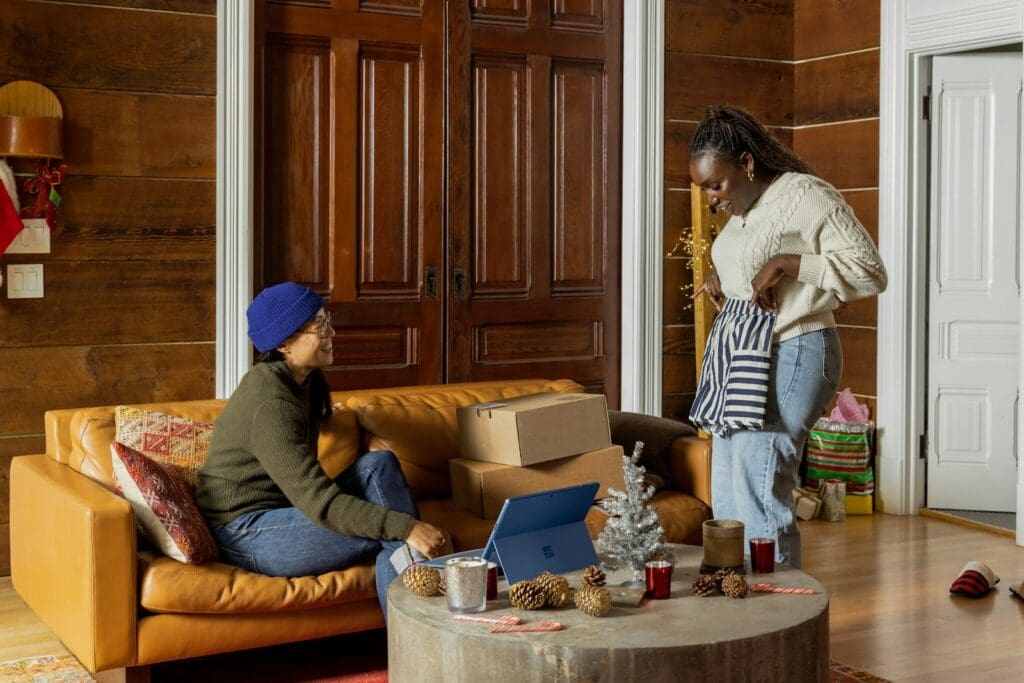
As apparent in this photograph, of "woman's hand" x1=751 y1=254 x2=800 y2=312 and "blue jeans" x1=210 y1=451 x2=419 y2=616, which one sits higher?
"woman's hand" x1=751 y1=254 x2=800 y2=312

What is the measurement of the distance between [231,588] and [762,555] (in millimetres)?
1270

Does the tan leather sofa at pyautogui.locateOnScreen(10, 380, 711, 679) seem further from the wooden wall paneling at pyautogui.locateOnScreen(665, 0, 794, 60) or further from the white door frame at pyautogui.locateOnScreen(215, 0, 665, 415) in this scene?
the wooden wall paneling at pyautogui.locateOnScreen(665, 0, 794, 60)

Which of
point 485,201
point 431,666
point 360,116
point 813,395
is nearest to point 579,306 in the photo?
point 485,201

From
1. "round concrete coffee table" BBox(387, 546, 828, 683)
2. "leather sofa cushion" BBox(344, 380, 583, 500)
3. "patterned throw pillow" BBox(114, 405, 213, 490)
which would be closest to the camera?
"round concrete coffee table" BBox(387, 546, 828, 683)

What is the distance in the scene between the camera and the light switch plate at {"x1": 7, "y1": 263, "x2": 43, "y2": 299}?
426 cm

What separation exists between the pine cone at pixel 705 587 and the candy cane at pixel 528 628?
13.6 inches

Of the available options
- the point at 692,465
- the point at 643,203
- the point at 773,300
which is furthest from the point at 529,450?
the point at 643,203

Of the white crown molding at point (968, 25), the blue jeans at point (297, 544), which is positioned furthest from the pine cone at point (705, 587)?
the white crown molding at point (968, 25)

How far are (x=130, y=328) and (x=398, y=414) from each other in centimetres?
122

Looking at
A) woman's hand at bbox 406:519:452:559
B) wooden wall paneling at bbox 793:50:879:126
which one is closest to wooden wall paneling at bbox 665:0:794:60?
wooden wall paneling at bbox 793:50:879:126

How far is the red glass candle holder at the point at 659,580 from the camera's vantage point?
2.51 m

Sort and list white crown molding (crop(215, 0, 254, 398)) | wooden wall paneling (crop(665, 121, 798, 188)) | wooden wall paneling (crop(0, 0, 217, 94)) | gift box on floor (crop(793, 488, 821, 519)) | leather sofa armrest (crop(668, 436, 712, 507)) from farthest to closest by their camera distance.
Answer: wooden wall paneling (crop(665, 121, 798, 188)) < gift box on floor (crop(793, 488, 821, 519)) < white crown molding (crop(215, 0, 254, 398)) < wooden wall paneling (crop(0, 0, 217, 94)) < leather sofa armrest (crop(668, 436, 712, 507))

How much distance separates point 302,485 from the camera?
3.06 m

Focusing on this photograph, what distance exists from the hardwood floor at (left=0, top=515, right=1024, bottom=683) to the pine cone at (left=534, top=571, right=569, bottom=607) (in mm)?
1327
